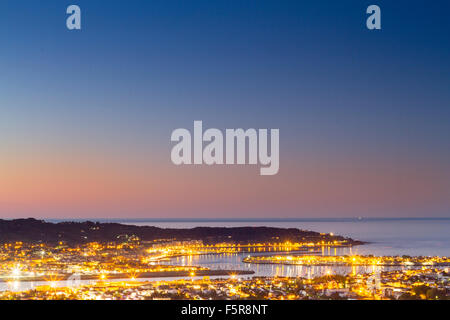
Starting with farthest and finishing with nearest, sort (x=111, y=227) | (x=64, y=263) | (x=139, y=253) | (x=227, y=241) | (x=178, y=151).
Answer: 1. (x=227, y=241)
2. (x=111, y=227)
3. (x=139, y=253)
4. (x=64, y=263)
5. (x=178, y=151)

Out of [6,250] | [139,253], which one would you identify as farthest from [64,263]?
[139,253]

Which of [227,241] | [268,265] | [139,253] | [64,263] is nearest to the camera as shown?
[64,263]
